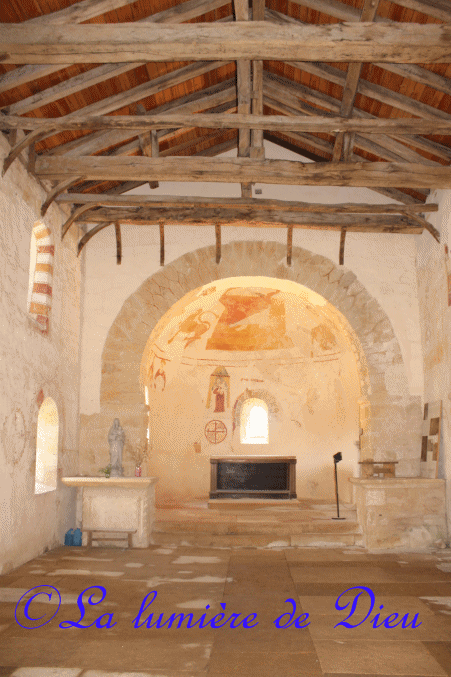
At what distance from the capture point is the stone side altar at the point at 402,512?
8859mm

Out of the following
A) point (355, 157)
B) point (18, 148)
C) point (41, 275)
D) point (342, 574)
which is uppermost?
point (355, 157)

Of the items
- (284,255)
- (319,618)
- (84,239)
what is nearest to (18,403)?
(84,239)

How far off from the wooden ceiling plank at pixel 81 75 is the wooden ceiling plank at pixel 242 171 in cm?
Answer: 97

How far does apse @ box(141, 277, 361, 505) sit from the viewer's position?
45.8 ft

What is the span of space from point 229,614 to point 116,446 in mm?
4505

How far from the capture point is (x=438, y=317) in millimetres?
9289

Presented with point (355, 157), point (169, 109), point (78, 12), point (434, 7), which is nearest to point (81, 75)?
point (78, 12)

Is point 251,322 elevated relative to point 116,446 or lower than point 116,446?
elevated

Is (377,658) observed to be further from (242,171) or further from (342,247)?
(342,247)

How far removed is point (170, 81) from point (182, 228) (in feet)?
10.8

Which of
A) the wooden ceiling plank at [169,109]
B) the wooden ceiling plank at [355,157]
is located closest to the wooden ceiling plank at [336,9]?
the wooden ceiling plank at [169,109]

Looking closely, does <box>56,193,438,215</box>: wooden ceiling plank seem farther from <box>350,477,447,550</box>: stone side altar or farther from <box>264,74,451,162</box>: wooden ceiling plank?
<box>350,477,447,550</box>: stone side altar

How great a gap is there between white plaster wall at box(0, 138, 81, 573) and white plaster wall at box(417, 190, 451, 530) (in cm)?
621

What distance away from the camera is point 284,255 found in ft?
34.4
